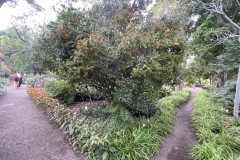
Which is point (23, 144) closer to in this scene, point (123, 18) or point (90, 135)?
point (90, 135)

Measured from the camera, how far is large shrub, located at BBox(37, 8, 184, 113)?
229 centimetres

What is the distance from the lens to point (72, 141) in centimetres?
260

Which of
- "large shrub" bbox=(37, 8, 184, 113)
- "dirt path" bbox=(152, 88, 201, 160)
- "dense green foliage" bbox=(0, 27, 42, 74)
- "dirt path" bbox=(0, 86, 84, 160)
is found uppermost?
"dense green foliage" bbox=(0, 27, 42, 74)

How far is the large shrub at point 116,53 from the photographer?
2.29 meters

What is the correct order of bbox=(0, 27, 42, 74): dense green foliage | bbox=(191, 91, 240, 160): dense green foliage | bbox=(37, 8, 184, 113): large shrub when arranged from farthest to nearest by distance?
bbox=(0, 27, 42, 74): dense green foliage → bbox=(37, 8, 184, 113): large shrub → bbox=(191, 91, 240, 160): dense green foliage

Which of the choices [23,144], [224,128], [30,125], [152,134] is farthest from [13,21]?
[224,128]

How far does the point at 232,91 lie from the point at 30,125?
26.3 ft

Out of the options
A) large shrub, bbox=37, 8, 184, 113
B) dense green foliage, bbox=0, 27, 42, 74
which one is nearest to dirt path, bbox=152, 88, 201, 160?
large shrub, bbox=37, 8, 184, 113

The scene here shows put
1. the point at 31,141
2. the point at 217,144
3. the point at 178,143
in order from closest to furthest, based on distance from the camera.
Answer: the point at 217,144, the point at 31,141, the point at 178,143

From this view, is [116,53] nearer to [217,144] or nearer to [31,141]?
[31,141]

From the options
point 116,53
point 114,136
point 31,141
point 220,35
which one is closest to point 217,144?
point 114,136

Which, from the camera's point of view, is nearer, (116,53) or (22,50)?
(116,53)

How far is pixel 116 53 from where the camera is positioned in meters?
2.34

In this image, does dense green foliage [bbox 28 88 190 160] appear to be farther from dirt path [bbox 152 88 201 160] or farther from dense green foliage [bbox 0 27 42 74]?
dense green foliage [bbox 0 27 42 74]
